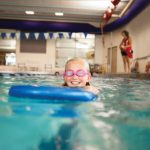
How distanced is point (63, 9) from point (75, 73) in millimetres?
10899

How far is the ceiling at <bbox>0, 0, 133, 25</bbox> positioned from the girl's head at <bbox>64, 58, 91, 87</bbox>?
333 inches

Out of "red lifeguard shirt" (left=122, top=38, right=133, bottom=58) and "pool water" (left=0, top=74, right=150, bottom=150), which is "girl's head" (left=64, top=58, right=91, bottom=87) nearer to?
"pool water" (left=0, top=74, right=150, bottom=150)

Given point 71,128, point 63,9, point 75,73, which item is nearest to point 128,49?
point 63,9

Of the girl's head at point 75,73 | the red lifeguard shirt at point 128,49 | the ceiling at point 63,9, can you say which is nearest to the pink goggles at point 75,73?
the girl's head at point 75,73

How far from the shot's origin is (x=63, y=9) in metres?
13.8

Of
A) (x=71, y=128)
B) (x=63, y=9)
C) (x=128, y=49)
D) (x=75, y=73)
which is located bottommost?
(x=71, y=128)

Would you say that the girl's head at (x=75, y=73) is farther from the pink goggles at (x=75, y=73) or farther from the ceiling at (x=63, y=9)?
the ceiling at (x=63, y=9)

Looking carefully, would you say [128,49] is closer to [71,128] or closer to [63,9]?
[63,9]

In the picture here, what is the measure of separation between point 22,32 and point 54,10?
10.5ft

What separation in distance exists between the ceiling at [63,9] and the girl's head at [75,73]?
845 cm

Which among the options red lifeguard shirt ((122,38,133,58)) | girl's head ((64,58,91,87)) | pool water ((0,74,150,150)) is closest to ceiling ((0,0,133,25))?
red lifeguard shirt ((122,38,133,58))

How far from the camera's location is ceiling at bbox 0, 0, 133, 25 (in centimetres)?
1254

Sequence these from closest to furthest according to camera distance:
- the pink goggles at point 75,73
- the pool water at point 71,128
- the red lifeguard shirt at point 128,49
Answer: the pool water at point 71,128, the pink goggles at point 75,73, the red lifeguard shirt at point 128,49

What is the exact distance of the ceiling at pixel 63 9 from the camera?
12538 mm
